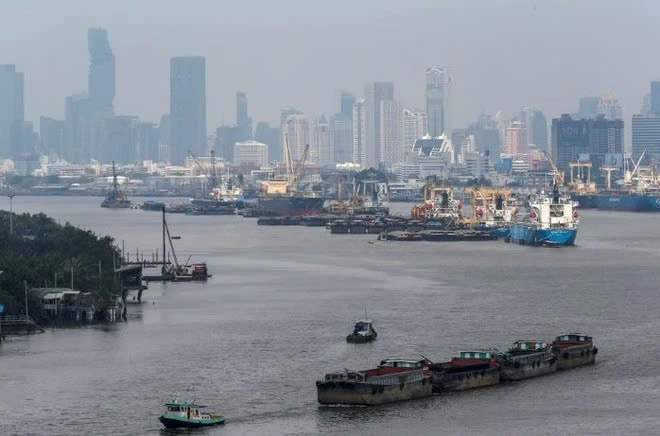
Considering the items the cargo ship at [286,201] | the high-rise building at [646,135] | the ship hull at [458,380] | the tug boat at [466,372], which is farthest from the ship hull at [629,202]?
the ship hull at [458,380]

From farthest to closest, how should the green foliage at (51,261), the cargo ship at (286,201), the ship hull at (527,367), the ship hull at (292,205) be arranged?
the cargo ship at (286,201) → the ship hull at (292,205) → the green foliage at (51,261) → the ship hull at (527,367)

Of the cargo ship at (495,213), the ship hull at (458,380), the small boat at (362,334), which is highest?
the cargo ship at (495,213)

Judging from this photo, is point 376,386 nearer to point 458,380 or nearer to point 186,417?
point 458,380

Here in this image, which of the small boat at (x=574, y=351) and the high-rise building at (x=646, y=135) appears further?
the high-rise building at (x=646, y=135)

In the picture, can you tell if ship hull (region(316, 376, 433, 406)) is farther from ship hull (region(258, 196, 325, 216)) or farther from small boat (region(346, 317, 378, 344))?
ship hull (region(258, 196, 325, 216))

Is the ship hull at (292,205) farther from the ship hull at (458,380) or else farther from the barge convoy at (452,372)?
the ship hull at (458,380)

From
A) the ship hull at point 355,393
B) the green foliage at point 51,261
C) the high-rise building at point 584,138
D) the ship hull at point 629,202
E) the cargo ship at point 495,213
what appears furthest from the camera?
the high-rise building at point 584,138

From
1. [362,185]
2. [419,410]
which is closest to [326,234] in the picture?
[362,185]

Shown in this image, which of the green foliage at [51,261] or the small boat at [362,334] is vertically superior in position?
the green foliage at [51,261]
